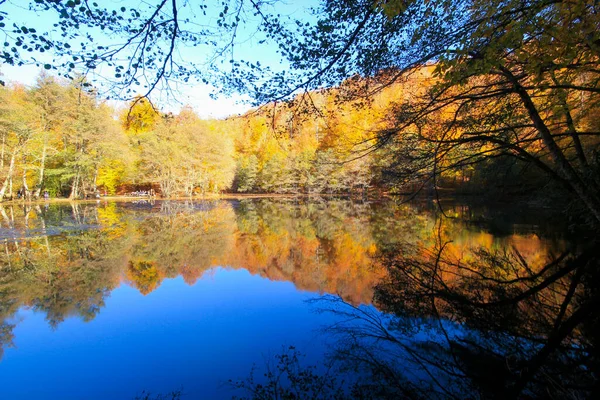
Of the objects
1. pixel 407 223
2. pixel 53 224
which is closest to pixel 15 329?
pixel 53 224

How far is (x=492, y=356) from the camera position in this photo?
302 centimetres

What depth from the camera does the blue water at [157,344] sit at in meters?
3.17

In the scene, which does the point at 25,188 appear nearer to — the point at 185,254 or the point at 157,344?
the point at 185,254

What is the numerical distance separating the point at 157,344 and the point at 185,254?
4763 mm

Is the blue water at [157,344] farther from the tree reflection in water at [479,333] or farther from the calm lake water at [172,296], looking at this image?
the tree reflection in water at [479,333]

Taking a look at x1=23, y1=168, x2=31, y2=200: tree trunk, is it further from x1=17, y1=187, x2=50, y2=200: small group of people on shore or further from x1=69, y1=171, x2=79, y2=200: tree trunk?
x1=69, y1=171, x2=79, y2=200: tree trunk

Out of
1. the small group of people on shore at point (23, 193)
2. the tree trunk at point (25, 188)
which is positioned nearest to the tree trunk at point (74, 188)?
the small group of people on shore at point (23, 193)

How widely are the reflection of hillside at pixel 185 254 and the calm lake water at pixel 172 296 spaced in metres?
0.04

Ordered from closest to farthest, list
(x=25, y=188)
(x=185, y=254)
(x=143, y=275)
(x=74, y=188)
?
(x=143, y=275) → (x=185, y=254) → (x=25, y=188) → (x=74, y=188)

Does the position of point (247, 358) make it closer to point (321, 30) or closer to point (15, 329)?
point (15, 329)

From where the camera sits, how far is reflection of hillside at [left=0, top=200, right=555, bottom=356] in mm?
5527

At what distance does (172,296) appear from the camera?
18.9 ft

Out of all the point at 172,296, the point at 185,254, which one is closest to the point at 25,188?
the point at 185,254

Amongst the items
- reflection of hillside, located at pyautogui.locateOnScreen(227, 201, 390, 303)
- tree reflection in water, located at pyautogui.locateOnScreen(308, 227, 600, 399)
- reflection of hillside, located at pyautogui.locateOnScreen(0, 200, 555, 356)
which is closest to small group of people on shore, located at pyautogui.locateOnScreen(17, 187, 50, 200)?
reflection of hillside, located at pyautogui.locateOnScreen(0, 200, 555, 356)
